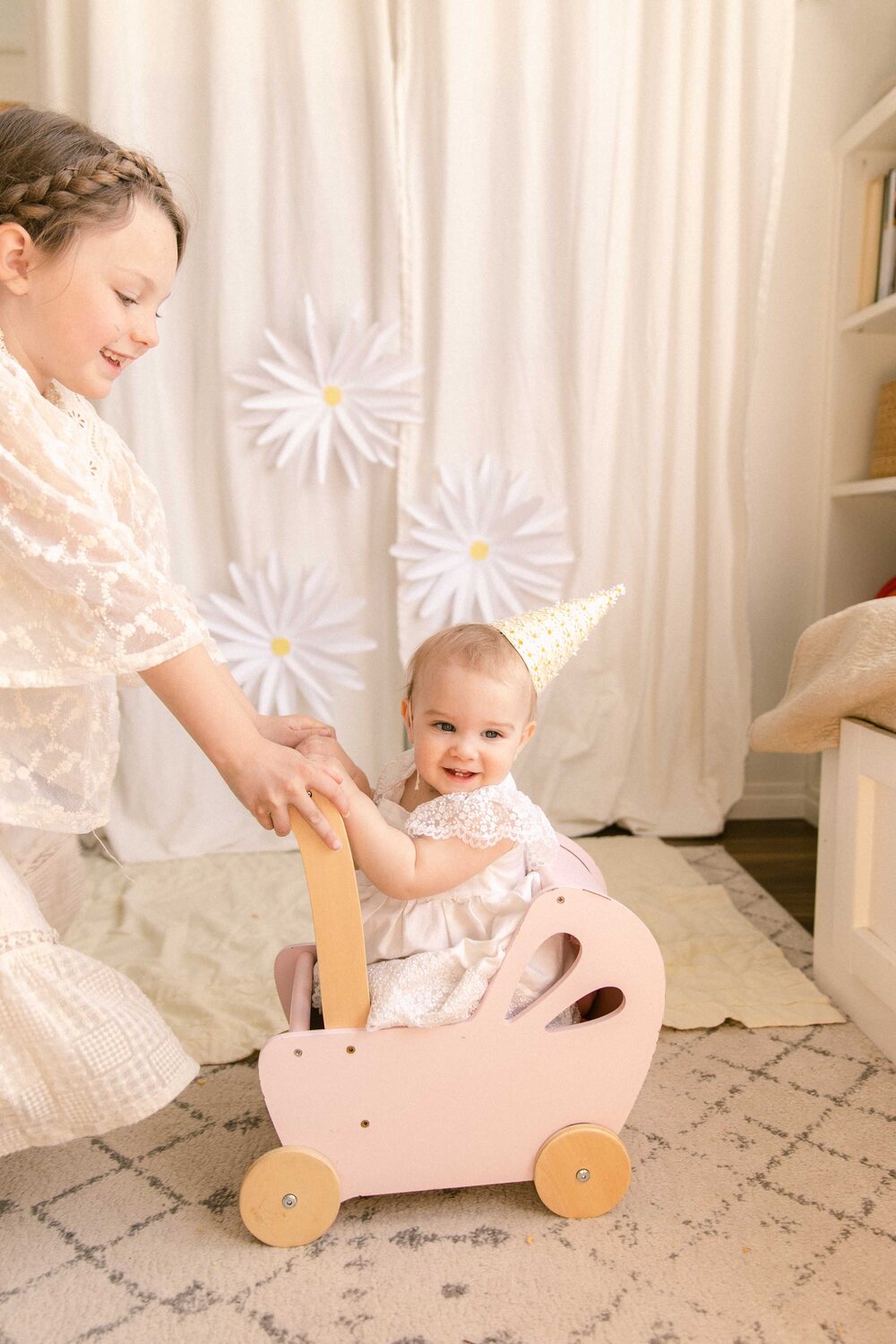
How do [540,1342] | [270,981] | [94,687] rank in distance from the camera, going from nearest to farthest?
[540,1342], [94,687], [270,981]

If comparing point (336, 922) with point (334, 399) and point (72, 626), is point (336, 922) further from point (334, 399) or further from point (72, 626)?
point (334, 399)

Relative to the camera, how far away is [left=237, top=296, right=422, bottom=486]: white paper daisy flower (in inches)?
83.7

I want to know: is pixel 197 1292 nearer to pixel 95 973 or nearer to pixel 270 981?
pixel 95 973

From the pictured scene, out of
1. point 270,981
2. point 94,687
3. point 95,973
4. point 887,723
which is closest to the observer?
point 95,973

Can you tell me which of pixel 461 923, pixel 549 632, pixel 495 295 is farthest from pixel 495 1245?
pixel 495 295

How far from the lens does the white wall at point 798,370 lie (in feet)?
7.56

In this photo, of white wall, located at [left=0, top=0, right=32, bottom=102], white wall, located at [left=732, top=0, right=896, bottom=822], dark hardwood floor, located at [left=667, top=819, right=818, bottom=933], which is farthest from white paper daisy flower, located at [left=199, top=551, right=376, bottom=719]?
white wall, located at [left=0, top=0, right=32, bottom=102]

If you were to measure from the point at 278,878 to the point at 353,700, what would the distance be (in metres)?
0.42

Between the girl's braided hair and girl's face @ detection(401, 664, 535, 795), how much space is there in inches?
22.0

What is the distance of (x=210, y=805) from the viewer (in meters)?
2.28

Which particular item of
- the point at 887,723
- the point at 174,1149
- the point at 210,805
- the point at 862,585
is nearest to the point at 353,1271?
the point at 174,1149

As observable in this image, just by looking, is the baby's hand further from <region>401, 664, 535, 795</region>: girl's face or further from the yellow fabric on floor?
the yellow fabric on floor

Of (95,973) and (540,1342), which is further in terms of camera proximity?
(95,973)

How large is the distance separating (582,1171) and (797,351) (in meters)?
1.92
